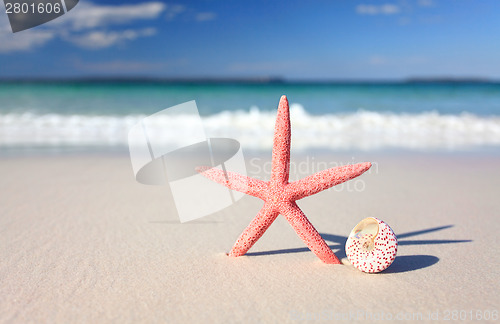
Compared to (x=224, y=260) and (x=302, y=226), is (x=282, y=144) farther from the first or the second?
(x=224, y=260)

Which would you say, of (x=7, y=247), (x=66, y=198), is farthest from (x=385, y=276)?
(x=66, y=198)

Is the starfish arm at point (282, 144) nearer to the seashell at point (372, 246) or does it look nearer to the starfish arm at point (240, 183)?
the starfish arm at point (240, 183)

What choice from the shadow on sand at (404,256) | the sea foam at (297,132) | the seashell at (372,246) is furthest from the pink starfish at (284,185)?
the sea foam at (297,132)

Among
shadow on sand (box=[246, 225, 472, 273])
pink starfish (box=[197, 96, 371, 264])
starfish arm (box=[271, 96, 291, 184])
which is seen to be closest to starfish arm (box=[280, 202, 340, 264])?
pink starfish (box=[197, 96, 371, 264])

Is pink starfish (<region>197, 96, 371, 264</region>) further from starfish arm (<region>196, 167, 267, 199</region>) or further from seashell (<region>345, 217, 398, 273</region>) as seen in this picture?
seashell (<region>345, 217, 398, 273</region>)

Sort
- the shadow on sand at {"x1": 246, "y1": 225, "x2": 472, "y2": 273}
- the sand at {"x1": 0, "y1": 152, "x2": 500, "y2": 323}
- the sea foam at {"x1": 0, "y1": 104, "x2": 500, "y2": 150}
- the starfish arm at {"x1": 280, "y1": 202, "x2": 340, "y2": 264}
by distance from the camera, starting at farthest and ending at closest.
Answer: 1. the sea foam at {"x1": 0, "y1": 104, "x2": 500, "y2": 150}
2. the shadow on sand at {"x1": 246, "y1": 225, "x2": 472, "y2": 273}
3. the starfish arm at {"x1": 280, "y1": 202, "x2": 340, "y2": 264}
4. the sand at {"x1": 0, "y1": 152, "x2": 500, "y2": 323}
